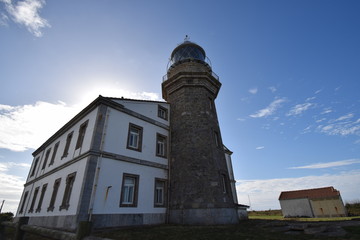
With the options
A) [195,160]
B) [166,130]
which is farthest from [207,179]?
[166,130]

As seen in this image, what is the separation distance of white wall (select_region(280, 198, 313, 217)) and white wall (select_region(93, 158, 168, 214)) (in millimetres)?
33497

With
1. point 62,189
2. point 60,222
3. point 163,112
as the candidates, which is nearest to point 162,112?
point 163,112

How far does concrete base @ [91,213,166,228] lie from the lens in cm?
987

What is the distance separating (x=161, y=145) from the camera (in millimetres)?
15359

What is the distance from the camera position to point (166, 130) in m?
16.1

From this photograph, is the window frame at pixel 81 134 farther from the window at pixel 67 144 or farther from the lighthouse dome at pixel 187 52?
the lighthouse dome at pixel 187 52

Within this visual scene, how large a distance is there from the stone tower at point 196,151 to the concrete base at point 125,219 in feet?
3.50

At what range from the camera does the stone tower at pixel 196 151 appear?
1219 cm

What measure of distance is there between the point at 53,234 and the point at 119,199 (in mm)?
7290

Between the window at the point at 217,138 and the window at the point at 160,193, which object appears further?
the window at the point at 217,138

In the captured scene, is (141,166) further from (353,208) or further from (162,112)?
(353,208)

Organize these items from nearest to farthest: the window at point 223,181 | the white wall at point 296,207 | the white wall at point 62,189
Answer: the white wall at point 62,189 < the window at point 223,181 < the white wall at point 296,207

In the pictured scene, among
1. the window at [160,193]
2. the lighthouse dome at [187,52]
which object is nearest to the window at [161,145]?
the window at [160,193]

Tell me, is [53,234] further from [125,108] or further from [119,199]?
[125,108]
